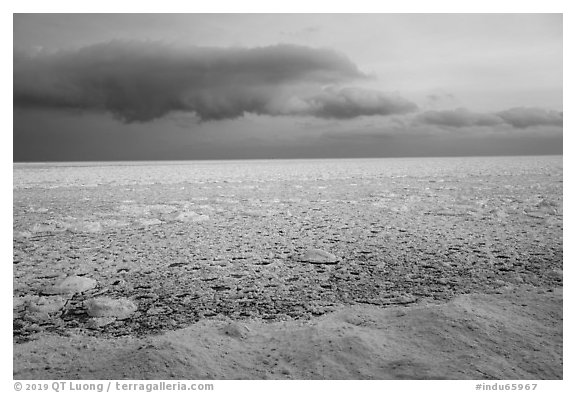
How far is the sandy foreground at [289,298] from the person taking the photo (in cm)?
178

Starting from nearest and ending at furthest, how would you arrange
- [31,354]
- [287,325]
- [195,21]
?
[31,354] < [287,325] < [195,21]

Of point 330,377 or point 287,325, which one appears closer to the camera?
point 330,377

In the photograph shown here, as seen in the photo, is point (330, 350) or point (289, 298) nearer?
point (330, 350)

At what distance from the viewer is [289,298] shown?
2.42m

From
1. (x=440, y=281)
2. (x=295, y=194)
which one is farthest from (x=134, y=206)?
(x=440, y=281)

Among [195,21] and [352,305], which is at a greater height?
[195,21]

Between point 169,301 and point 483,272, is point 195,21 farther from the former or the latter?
point 483,272

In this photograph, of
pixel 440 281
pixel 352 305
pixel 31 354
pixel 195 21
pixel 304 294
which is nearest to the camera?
pixel 31 354

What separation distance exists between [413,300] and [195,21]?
2.61m

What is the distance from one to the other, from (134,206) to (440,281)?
184 inches

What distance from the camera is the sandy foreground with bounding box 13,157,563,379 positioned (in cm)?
178
